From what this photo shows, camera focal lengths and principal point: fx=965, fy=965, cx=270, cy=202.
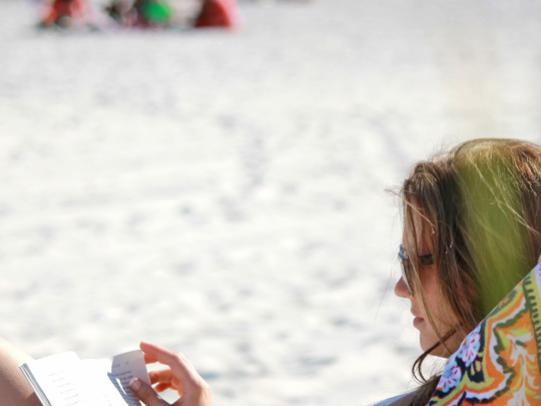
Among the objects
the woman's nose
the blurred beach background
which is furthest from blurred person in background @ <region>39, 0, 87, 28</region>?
the woman's nose

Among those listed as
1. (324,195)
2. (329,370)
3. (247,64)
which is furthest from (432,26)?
(329,370)

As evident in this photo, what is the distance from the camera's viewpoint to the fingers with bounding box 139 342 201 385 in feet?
5.65

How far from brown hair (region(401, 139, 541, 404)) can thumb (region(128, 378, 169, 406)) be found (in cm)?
51

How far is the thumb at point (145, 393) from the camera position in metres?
1.71

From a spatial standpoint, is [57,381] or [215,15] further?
[215,15]

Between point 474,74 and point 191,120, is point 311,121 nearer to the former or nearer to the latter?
point 191,120

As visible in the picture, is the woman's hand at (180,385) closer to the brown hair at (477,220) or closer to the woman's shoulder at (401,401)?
the woman's shoulder at (401,401)

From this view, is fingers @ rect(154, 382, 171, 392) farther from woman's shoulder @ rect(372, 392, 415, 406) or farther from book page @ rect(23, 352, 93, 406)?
woman's shoulder @ rect(372, 392, 415, 406)

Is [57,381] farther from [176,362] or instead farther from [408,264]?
[408,264]

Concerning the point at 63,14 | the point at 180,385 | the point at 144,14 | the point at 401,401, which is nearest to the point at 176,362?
the point at 180,385

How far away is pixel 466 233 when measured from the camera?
1.40 meters

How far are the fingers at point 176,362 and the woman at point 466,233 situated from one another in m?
0.41

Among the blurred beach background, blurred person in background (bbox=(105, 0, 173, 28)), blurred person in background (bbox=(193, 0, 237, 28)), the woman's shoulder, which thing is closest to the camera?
the woman's shoulder

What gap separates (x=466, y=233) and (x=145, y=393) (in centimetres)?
67
